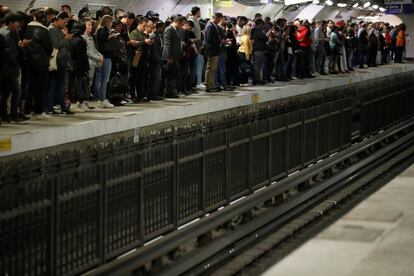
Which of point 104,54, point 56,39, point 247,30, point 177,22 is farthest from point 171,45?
point 247,30

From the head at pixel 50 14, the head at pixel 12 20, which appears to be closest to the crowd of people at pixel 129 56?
the head at pixel 12 20

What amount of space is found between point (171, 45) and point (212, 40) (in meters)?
1.64

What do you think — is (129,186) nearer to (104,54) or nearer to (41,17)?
(41,17)

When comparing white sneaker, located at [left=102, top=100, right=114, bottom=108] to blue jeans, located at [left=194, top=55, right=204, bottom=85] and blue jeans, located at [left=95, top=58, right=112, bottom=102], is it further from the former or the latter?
blue jeans, located at [left=194, top=55, right=204, bottom=85]

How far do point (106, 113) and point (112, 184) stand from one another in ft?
29.7

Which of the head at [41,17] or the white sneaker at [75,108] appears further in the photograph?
the white sneaker at [75,108]

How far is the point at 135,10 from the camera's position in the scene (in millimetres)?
26859

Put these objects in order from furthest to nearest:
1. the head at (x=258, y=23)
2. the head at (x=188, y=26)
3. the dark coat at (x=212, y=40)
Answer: the head at (x=258, y=23) → the dark coat at (x=212, y=40) → the head at (x=188, y=26)

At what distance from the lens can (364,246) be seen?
1085 centimetres

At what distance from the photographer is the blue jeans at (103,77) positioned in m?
18.0

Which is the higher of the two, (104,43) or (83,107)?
(104,43)

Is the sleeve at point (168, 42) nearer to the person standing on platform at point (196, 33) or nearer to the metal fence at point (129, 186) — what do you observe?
the person standing on platform at point (196, 33)

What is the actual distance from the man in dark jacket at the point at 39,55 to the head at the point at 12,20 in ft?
1.68

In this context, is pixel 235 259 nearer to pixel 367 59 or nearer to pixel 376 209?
pixel 376 209
